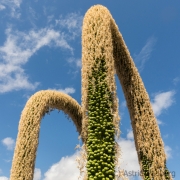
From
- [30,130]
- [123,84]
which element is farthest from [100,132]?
[123,84]

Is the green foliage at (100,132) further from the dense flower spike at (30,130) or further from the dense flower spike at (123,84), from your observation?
the dense flower spike at (30,130)

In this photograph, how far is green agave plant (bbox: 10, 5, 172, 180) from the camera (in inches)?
180

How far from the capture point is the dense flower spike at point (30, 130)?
237 inches

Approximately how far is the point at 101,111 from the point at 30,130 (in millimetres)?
2418

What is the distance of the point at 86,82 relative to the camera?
5133 mm

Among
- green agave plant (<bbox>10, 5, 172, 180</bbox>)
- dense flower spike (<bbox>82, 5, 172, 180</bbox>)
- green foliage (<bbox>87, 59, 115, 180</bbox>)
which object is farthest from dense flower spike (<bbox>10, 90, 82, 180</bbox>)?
green foliage (<bbox>87, 59, 115, 180</bbox>)

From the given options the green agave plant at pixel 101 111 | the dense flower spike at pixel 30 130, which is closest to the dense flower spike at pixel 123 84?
the green agave plant at pixel 101 111

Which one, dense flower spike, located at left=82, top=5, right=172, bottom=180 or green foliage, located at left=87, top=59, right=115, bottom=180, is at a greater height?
dense flower spike, located at left=82, top=5, right=172, bottom=180

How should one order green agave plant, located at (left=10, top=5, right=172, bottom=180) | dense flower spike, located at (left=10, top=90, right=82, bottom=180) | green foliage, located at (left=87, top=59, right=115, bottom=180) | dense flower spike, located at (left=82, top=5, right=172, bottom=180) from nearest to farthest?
green foliage, located at (left=87, top=59, right=115, bottom=180) < green agave plant, located at (left=10, top=5, right=172, bottom=180) < dense flower spike, located at (left=82, top=5, right=172, bottom=180) < dense flower spike, located at (left=10, top=90, right=82, bottom=180)

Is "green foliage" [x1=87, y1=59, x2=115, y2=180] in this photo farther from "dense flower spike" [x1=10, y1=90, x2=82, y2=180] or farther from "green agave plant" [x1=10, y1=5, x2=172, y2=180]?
"dense flower spike" [x1=10, y1=90, x2=82, y2=180]

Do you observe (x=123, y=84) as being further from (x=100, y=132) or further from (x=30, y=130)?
(x=100, y=132)

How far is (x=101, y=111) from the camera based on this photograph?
15.4 feet

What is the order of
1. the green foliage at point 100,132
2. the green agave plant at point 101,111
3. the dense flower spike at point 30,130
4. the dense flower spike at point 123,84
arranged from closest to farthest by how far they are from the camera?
1. the green foliage at point 100,132
2. the green agave plant at point 101,111
3. the dense flower spike at point 123,84
4. the dense flower spike at point 30,130

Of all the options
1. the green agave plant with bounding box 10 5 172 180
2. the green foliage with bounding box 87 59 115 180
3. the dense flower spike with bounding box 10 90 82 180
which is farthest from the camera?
the dense flower spike with bounding box 10 90 82 180
